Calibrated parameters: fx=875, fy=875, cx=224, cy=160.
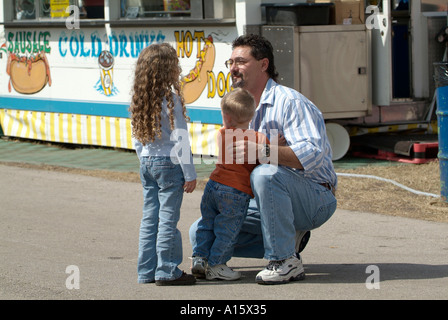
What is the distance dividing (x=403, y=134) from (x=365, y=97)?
3.71 ft

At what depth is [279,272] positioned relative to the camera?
17.4 feet

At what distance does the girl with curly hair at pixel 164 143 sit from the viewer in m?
5.32

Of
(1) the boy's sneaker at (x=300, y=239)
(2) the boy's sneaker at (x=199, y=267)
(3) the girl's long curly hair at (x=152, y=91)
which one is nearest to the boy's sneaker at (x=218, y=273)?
(2) the boy's sneaker at (x=199, y=267)

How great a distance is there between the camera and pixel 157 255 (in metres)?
5.47

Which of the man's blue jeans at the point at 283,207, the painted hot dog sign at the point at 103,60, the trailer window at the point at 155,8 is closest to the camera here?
the man's blue jeans at the point at 283,207

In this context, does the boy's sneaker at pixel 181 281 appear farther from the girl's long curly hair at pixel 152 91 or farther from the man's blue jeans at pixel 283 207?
the girl's long curly hair at pixel 152 91

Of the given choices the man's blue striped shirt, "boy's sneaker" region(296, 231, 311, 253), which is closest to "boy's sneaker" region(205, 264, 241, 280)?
"boy's sneaker" region(296, 231, 311, 253)

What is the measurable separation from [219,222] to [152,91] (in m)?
0.90

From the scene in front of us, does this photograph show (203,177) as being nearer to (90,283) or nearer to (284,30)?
(284,30)

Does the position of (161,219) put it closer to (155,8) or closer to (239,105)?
(239,105)

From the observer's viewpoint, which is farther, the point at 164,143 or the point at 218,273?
the point at 218,273

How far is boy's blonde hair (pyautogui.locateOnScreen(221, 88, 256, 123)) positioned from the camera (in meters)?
5.23

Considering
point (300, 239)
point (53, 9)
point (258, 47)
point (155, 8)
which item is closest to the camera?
point (258, 47)

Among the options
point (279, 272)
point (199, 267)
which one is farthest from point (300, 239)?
point (199, 267)
